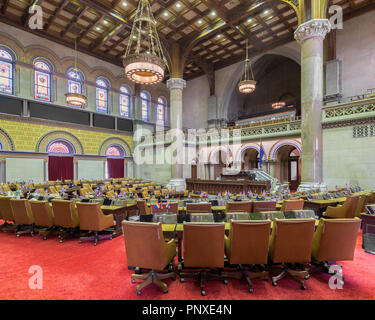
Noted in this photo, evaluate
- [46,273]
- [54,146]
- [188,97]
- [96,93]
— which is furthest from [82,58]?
[46,273]

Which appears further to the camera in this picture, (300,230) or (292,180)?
(292,180)

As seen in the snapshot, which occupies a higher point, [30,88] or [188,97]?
[188,97]

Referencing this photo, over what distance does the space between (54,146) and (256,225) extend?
14700 mm

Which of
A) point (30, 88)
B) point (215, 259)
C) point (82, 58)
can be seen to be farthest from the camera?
point (82, 58)

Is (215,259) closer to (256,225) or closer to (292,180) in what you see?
(256,225)

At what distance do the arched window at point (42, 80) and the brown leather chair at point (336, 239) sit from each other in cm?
1596

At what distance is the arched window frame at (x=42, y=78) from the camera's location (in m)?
12.9

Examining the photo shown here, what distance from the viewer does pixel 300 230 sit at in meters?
2.59

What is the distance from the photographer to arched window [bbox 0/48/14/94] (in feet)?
38.1

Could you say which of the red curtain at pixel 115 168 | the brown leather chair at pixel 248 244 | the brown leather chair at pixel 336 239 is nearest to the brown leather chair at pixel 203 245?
the brown leather chair at pixel 248 244

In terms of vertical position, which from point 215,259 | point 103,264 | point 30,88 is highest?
point 30,88

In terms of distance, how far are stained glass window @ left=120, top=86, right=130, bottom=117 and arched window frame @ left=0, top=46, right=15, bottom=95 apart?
7039 mm

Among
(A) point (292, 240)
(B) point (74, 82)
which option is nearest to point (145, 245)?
(A) point (292, 240)
